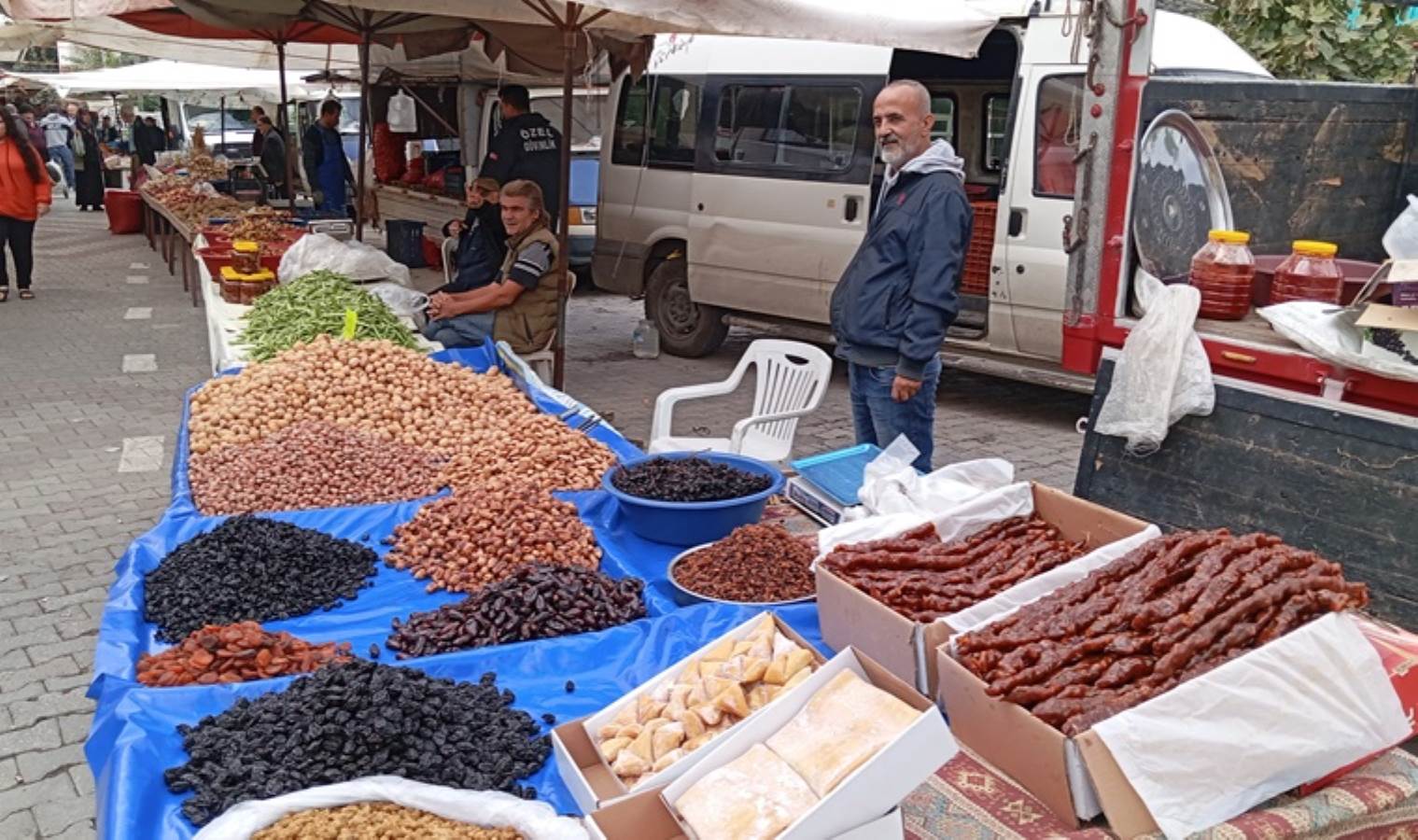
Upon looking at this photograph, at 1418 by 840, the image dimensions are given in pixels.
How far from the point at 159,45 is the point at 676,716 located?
13.7 m

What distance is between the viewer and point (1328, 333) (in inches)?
125

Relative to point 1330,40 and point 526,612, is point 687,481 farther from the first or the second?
point 1330,40

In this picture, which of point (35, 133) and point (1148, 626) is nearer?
point (1148, 626)

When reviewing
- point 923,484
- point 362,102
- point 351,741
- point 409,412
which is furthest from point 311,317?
point 362,102

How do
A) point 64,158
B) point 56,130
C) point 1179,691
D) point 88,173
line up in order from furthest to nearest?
1. point 64,158
2. point 56,130
3. point 88,173
4. point 1179,691

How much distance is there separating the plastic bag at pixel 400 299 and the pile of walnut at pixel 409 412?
170 centimetres

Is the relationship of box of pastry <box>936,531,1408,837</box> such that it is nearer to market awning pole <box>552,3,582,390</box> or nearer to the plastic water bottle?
market awning pole <box>552,3,582,390</box>

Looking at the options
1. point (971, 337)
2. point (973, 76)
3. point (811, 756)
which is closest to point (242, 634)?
point (811, 756)

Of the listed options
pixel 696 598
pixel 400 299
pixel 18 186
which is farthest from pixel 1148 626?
pixel 18 186

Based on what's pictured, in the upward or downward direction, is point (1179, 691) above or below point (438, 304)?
below

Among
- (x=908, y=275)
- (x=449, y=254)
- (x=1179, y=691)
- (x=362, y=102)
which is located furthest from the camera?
(x=362, y=102)

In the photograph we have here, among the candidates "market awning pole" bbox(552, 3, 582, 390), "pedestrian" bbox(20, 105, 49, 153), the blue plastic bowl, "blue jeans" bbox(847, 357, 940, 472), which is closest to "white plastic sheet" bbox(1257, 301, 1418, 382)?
"blue jeans" bbox(847, 357, 940, 472)

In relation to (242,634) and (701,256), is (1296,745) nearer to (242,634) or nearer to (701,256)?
(242,634)

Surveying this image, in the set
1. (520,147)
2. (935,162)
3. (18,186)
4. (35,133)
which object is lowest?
(18,186)
